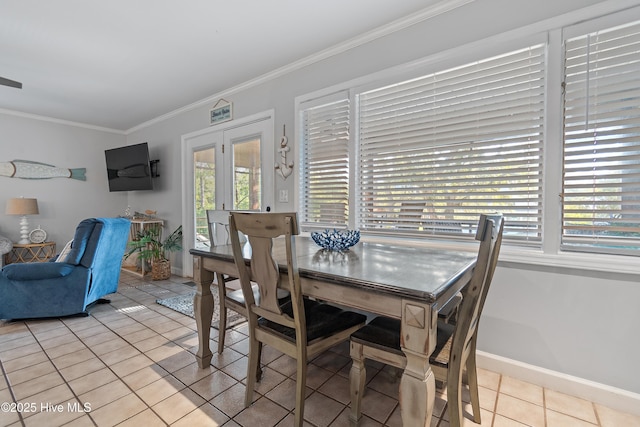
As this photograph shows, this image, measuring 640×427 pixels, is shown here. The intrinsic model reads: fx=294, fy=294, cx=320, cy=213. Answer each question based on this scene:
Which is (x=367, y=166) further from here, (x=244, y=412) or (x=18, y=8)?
(x=18, y=8)

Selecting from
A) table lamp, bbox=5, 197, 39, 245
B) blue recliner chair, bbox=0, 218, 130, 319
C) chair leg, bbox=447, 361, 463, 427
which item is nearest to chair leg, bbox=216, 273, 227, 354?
chair leg, bbox=447, 361, 463, 427

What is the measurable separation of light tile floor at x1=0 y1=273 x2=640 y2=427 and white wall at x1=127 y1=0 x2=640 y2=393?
208 millimetres

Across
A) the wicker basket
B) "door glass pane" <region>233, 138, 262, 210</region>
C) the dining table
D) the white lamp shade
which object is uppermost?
"door glass pane" <region>233, 138, 262, 210</region>

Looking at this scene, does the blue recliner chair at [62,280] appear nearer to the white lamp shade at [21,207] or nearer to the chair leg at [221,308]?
the chair leg at [221,308]

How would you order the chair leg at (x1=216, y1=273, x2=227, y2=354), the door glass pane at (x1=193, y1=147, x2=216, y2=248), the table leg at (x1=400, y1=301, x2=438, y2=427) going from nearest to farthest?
the table leg at (x1=400, y1=301, x2=438, y2=427) < the chair leg at (x1=216, y1=273, x2=227, y2=354) < the door glass pane at (x1=193, y1=147, x2=216, y2=248)

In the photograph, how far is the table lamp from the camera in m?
4.29

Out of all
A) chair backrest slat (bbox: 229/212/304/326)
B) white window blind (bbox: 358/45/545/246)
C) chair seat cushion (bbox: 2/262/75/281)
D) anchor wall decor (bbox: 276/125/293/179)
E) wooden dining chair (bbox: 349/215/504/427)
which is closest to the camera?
wooden dining chair (bbox: 349/215/504/427)

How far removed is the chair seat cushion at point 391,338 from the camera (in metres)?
1.28

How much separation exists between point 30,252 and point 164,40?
4.33m

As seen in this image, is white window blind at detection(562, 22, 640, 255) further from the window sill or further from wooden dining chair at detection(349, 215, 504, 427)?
wooden dining chair at detection(349, 215, 504, 427)

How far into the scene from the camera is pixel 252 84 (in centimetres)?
337

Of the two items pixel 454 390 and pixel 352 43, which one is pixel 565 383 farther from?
pixel 352 43

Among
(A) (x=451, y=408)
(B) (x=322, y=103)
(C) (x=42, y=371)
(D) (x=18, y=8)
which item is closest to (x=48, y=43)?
(D) (x=18, y=8)

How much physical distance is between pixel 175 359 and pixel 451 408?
5.87 ft
